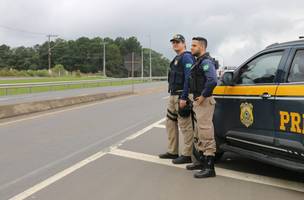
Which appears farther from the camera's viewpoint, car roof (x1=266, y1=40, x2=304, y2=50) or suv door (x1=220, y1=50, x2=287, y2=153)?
suv door (x1=220, y1=50, x2=287, y2=153)

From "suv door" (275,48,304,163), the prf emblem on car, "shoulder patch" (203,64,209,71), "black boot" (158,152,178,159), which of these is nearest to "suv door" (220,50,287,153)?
the prf emblem on car

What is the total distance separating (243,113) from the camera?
22.4ft

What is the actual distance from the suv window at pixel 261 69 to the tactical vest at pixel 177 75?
98 centimetres

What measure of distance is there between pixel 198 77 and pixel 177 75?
0.72 m

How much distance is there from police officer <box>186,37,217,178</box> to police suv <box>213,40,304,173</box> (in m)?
0.28

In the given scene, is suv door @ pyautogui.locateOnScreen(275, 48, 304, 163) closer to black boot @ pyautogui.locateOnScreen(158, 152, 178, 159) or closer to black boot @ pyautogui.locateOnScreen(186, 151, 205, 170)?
black boot @ pyautogui.locateOnScreen(186, 151, 205, 170)

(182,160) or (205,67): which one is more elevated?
(205,67)

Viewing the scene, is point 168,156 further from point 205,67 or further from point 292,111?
point 292,111

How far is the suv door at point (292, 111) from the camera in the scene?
19.3 feet

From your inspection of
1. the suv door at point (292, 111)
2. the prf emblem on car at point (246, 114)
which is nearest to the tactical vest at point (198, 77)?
the prf emblem on car at point (246, 114)

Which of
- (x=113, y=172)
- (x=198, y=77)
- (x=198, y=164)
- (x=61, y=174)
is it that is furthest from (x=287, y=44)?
(x=61, y=174)

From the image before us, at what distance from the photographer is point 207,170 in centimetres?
694

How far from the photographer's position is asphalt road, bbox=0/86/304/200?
6070mm

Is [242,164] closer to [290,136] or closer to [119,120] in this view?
[290,136]
